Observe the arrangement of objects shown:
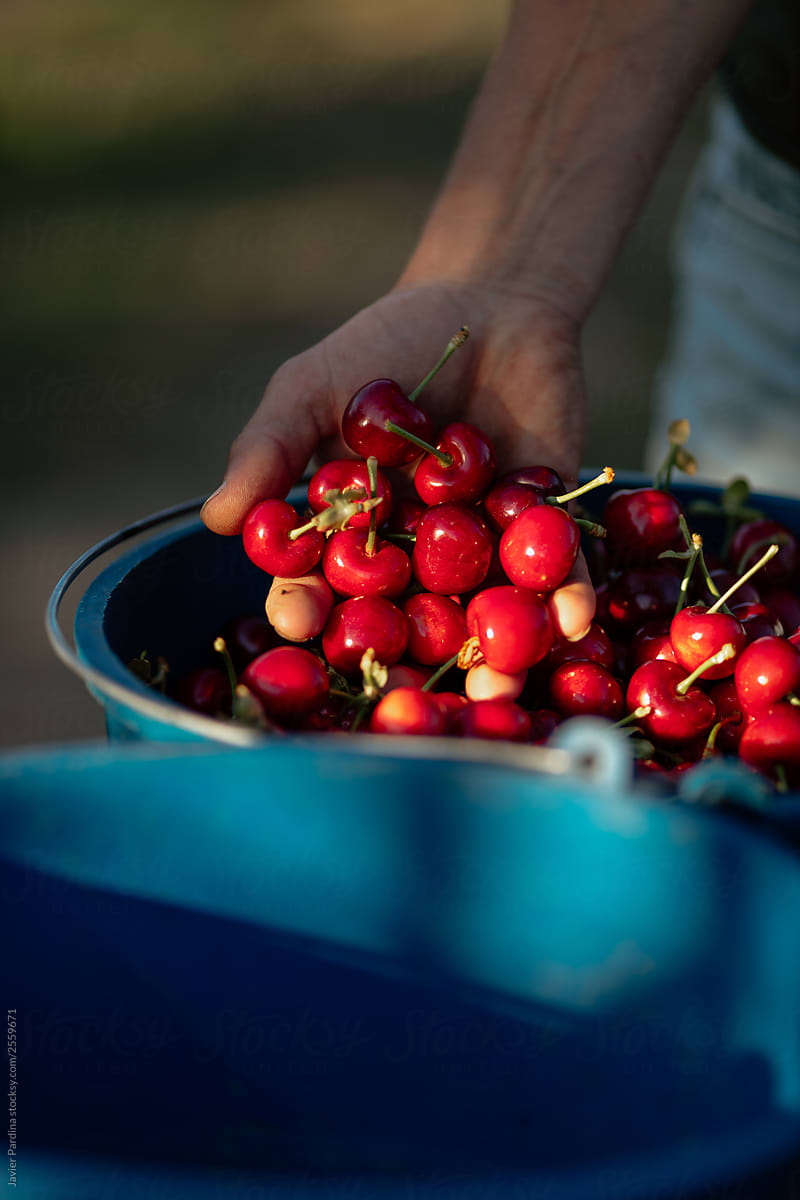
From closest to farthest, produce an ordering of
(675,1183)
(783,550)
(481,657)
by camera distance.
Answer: (675,1183), (481,657), (783,550)

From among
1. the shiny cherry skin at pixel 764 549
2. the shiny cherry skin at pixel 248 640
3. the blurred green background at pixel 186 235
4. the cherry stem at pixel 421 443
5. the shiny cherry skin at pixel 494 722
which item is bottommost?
the blurred green background at pixel 186 235

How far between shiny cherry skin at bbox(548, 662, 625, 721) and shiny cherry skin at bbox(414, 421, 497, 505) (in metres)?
0.28

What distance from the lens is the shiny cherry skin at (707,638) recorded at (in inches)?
51.0

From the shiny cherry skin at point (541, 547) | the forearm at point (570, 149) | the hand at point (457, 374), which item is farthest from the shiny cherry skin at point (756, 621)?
the forearm at point (570, 149)

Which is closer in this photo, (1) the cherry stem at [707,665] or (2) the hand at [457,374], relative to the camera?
(1) the cherry stem at [707,665]

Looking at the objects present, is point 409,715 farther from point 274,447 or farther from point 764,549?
point 764,549

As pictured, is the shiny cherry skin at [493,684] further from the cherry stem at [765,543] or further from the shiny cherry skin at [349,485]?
the cherry stem at [765,543]

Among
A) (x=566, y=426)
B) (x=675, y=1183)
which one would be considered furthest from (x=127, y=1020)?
(x=566, y=426)

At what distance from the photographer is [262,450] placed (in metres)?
1.47

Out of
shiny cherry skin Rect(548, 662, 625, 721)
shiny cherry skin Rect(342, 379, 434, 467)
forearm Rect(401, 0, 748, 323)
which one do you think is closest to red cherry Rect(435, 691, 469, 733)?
shiny cherry skin Rect(548, 662, 625, 721)

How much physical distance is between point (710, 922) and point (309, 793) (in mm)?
308

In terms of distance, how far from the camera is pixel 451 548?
1367 mm

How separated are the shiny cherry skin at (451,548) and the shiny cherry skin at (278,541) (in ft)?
0.47

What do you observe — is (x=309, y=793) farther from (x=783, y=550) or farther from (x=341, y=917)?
(x=783, y=550)
